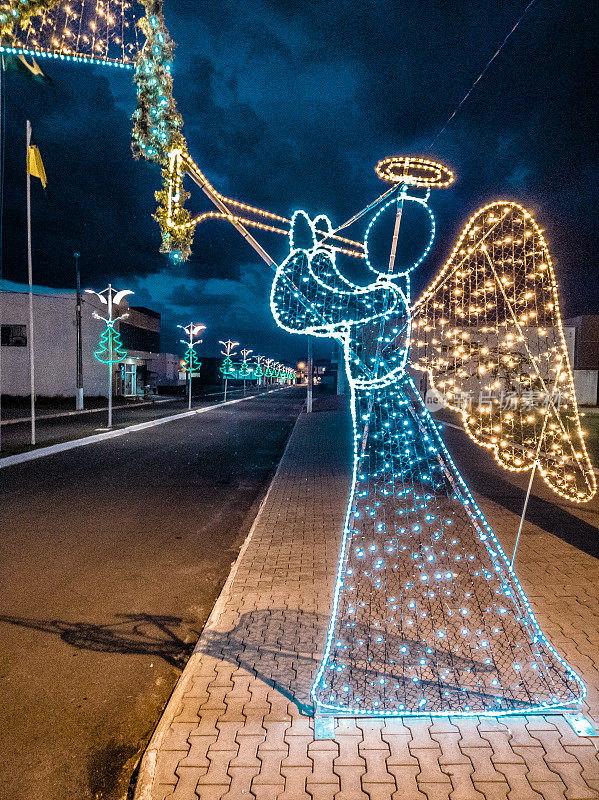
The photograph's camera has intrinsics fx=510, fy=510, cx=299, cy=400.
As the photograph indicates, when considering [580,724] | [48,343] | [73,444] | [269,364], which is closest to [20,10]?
[580,724]

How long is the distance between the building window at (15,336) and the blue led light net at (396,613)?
37.8 meters

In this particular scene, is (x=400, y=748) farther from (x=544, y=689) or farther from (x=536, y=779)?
(x=544, y=689)

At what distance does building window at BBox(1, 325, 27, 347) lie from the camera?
36000mm

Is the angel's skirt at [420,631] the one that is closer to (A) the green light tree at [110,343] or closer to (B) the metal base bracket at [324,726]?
(B) the metal base bracket at [324,726]

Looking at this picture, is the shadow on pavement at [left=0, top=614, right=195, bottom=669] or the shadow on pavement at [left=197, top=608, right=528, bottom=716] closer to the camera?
the shadow on pavement at [left=197, top=608, right=528, bottom=716]

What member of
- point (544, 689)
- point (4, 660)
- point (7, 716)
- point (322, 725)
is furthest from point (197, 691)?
point (544, 689)

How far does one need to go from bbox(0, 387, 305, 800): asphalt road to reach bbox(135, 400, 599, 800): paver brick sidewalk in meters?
0.29

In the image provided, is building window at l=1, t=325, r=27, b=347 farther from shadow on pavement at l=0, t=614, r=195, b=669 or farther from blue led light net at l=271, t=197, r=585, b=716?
blue led light net at l=271, t=197, r=585, b=716

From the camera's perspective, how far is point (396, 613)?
410 cm

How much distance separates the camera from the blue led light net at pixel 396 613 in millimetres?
2959

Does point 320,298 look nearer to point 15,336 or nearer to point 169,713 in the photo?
point 169,713

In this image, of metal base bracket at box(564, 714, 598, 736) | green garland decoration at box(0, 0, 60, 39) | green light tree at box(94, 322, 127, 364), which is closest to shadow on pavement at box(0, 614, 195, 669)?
metal base bracket at box(564, 714, 598, 736)

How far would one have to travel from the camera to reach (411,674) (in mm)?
3197

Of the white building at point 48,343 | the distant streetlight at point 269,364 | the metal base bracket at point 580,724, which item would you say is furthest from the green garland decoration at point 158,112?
the distant streetlight at point 269,364
